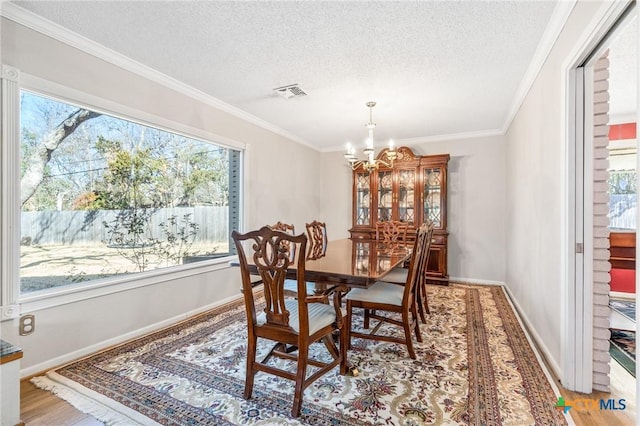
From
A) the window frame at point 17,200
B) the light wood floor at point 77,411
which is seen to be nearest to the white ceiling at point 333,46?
the window frame at point 17,200

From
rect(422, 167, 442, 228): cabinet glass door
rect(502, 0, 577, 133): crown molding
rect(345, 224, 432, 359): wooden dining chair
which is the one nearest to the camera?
rect(502, 0, 577, 133): crown molding

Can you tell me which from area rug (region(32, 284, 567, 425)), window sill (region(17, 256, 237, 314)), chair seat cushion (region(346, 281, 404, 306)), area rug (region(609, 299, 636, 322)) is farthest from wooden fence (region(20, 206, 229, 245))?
area rug (region(609, 299, 636, 322))

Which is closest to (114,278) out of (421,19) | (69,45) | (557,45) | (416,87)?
(69,45)

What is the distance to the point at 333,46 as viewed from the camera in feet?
7.48

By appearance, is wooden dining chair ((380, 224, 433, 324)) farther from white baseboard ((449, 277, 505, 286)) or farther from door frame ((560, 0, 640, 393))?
white baseboard ((449, 277, 505, 286))

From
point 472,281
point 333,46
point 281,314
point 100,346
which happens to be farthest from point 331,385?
point 472,281

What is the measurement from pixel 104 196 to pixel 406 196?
161 inches

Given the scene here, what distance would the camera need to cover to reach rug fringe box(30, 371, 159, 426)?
5.16ft

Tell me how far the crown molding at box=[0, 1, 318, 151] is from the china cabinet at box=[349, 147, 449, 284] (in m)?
2.54

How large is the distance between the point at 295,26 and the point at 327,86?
99 cm

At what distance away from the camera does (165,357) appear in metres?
2.24

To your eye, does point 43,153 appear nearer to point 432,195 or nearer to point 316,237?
point 316,237

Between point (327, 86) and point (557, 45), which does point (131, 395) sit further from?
point (557, 45)

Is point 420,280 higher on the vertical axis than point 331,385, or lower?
higher
